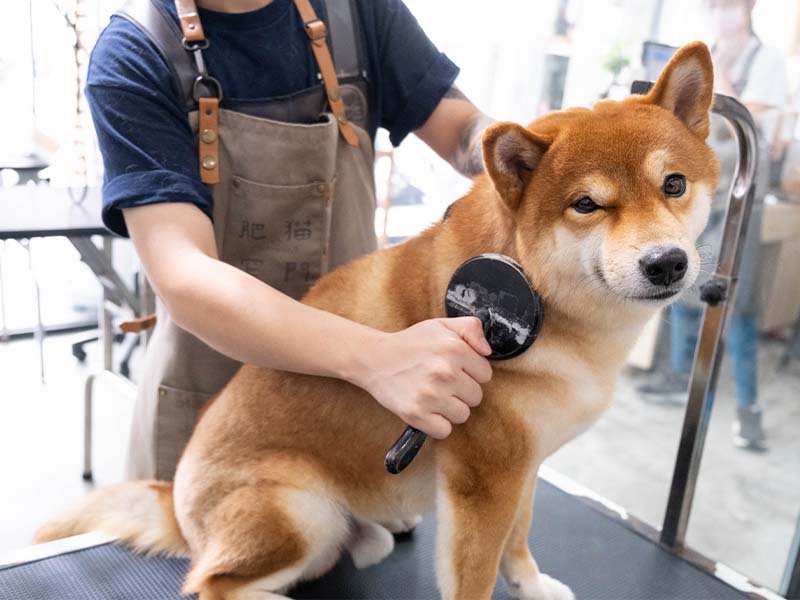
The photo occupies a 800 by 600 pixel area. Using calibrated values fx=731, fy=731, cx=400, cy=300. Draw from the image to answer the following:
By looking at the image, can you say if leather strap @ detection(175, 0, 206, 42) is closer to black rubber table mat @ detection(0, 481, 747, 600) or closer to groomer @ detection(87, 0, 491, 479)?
groomer @ detection(87, 0, 491, 479)

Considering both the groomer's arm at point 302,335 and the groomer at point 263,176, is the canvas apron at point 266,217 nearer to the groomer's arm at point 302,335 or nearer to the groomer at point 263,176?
the groomer at point 263,176

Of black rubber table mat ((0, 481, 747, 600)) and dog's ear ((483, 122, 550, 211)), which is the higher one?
dog's ear ((483, 122, 550, 211))

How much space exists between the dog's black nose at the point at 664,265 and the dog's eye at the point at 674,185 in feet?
0.31

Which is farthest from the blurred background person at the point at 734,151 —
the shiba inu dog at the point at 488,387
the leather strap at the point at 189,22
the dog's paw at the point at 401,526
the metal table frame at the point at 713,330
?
the leather strap at the point at 189,22

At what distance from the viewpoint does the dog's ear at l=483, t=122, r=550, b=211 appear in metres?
0.80

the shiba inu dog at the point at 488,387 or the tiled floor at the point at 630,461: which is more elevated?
the shiba inu dog at the point at 488,387

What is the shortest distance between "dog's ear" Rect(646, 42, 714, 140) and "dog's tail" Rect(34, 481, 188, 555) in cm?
90

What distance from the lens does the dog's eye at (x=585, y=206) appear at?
2.69 ft

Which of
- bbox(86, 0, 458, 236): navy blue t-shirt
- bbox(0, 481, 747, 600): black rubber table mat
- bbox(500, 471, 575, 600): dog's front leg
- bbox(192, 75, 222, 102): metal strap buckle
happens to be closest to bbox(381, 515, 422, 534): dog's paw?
bbox(0, 481, 747, 600): black rubber table mat

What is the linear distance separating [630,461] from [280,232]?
2141 millimetres

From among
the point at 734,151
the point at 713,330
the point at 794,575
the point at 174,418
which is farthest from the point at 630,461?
the point at 174,418

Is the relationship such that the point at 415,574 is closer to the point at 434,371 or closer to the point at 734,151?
the point at 434,371

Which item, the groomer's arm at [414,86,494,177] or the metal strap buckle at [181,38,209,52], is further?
the groomer's arm at [414,86,494,177]

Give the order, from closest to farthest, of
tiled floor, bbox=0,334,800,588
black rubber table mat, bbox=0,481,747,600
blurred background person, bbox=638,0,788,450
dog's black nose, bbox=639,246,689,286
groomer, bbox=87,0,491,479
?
dog's black nose, bbox=639,246,689,286 < groomer, bbox=87,0,491,479 < black rubber table mat, bbox=0,481,747,600 < tiled floor, bbox=0,334,800,588 < blurred background person, bbox=638,0,788,450
